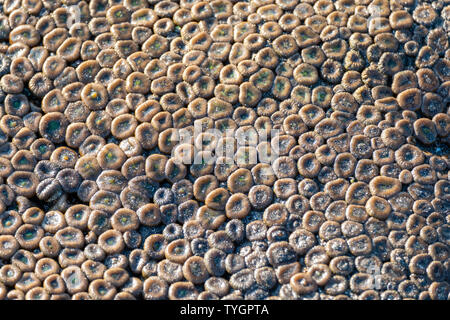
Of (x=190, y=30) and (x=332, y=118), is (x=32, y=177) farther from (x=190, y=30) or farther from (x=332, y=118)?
(x=332, y=118)

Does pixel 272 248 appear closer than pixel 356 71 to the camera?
Yes

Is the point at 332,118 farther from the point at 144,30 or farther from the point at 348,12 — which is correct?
the point at 144,30

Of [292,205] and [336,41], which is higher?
[336,41]

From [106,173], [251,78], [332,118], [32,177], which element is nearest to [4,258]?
[32,177]
